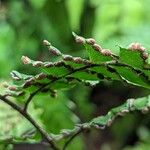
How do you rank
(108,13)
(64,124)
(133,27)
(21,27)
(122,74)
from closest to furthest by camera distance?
(122,74) → (64,124) → (133,27) → (108,13) → (21,27)

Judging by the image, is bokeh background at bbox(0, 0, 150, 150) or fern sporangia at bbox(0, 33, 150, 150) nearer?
fern sporangia at bbox(0, 33, 150, 150)

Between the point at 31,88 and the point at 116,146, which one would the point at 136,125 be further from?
the point at 31,88

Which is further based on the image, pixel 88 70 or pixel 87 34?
pixel 87 34

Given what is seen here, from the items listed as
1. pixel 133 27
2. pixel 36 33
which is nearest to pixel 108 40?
pixel 133 27

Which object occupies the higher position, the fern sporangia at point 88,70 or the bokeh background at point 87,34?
the bokeh background at point 87,34

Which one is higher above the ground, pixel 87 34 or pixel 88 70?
pixel 87 34

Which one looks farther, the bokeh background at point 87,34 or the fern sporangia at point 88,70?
the bokeh background at point 87,34

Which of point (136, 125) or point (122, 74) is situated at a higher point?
point (136, 125)

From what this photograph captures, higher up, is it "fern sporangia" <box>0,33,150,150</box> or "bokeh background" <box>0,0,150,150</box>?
"bokeh background" <box>0,0,150,150</box>
